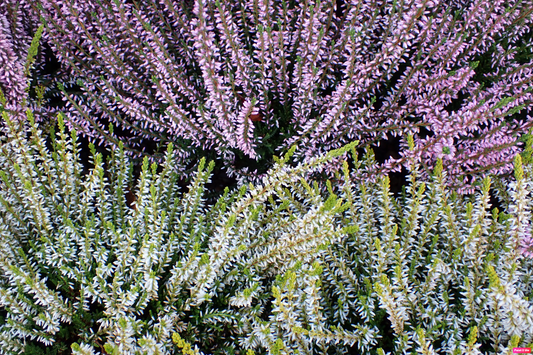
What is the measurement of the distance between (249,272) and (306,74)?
85 centimetres

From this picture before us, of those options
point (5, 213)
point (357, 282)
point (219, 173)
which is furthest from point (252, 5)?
point (5, 213)

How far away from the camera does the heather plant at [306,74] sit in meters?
1.59

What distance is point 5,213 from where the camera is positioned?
1572mm

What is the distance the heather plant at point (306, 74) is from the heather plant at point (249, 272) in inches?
9.2

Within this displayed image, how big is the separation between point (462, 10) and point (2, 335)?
2.25 meters

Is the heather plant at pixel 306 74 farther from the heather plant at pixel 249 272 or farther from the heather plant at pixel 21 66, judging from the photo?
the heather plant at pixel 249 272

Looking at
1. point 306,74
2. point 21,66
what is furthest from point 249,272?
point 21,66

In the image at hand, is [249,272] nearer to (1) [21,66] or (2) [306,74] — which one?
(2) [306,74]

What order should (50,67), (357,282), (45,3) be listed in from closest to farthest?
(357,282) → (45,3) → (50,67)

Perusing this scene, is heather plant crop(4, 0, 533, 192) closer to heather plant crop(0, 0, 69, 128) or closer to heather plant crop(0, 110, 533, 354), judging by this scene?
heather plant crop(0, 0, 69, 128)

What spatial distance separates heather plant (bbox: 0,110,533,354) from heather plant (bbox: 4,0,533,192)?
233mm

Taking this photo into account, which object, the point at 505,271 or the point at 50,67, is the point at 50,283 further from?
the point at 505,271

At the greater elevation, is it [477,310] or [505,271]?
[505,271]

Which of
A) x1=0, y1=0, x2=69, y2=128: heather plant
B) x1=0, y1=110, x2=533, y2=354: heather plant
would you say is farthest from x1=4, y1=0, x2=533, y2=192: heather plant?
x1=0, y1=110, x2=533, y2=354: heather plant
